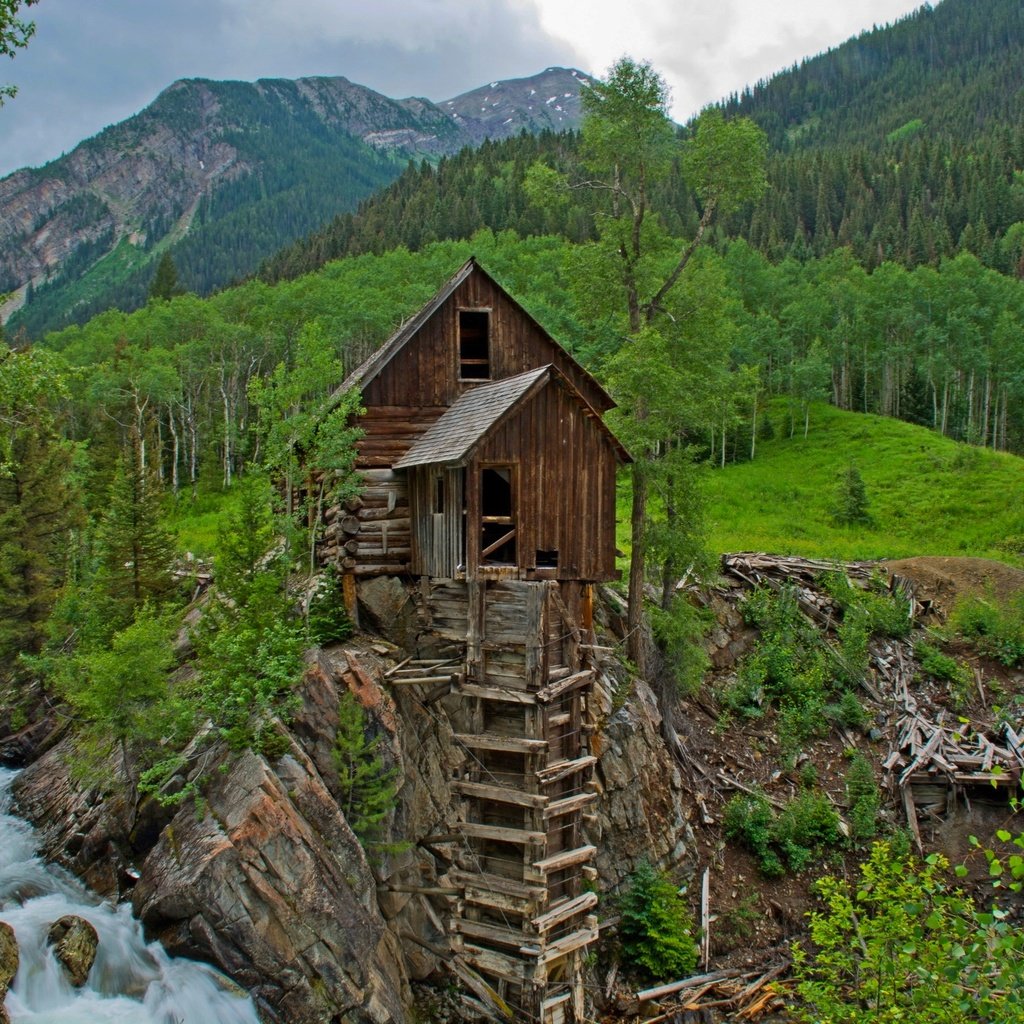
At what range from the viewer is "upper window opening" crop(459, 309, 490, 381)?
1966 cm

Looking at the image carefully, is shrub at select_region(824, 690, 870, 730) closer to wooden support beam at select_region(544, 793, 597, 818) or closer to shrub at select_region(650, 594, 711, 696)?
shrub at select_region(650, 594, 711, 696)

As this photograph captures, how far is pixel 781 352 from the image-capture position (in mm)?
61469

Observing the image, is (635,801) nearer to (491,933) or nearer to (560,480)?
(491,933)

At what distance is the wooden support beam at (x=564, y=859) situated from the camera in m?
15.7

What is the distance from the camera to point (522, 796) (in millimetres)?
15945

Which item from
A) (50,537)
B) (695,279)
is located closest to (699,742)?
(695,279)

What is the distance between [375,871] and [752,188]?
20005 millimetres

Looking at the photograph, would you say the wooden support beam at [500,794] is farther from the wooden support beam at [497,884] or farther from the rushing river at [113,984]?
the rushing river at [113,984]

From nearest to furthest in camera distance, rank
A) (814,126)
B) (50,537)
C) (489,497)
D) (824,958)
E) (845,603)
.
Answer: (824,958) < (489,497) < (50,537) < (845,603) < (814,126)

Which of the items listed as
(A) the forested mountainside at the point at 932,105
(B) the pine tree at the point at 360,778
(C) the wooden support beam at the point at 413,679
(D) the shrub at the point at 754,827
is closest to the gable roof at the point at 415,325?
(C) the wooden support beam at the point at 413,679

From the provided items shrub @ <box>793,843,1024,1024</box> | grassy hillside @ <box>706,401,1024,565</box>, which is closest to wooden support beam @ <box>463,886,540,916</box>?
shrub @ <box>793,843,1024,1024</box>

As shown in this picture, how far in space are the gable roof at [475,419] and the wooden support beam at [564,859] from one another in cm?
802

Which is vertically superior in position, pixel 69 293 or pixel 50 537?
pixel 69 293

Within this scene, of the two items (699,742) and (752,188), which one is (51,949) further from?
(752,188)
